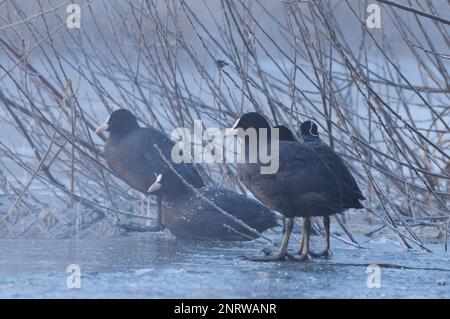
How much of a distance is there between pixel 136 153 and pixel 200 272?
2.83 m

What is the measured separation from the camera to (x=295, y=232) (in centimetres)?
698

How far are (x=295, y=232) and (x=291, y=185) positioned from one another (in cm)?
216

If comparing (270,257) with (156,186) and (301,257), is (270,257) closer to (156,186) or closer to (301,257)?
(301,257)

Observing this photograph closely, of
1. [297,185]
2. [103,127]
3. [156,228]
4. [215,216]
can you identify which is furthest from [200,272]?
[103,127]

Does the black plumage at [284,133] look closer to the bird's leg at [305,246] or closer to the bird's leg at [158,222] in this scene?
the bird's leg at [305,246]

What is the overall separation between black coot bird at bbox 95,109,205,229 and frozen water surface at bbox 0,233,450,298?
120 cm

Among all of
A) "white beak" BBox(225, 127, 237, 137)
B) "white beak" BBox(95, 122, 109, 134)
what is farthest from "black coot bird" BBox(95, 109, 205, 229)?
"white beak" BBox(225, 127, 237, 137)

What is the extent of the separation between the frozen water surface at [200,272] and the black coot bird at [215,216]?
140 millimetres

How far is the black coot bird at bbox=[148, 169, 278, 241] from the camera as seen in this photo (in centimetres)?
608

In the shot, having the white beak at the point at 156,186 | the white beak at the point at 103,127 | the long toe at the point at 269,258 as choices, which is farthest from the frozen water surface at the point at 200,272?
the white beak at the point at 103,127

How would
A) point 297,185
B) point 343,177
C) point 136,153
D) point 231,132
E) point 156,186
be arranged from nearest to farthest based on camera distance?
point 297,185 → point 343,177 → point 231,132 → point 156,186 → point 136,153

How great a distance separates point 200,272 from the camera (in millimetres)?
4480

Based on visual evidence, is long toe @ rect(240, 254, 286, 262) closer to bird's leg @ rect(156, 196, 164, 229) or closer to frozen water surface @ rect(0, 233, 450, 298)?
frozen water surface @ rect(0, 233, 450, 298)
